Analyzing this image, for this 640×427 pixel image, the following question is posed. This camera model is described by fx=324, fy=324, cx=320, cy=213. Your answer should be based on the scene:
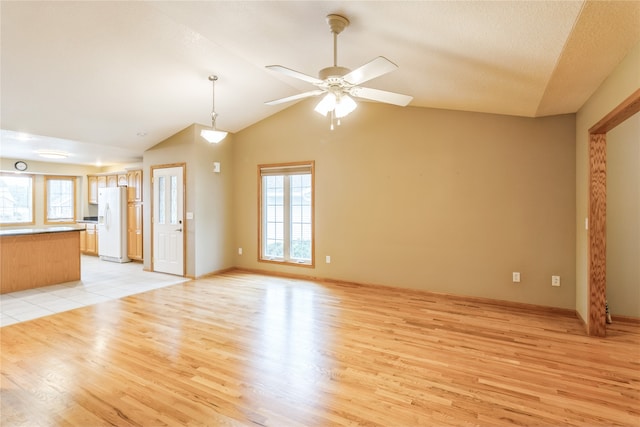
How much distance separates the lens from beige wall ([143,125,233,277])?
557 cm

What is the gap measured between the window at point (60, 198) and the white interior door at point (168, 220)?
14.3ft

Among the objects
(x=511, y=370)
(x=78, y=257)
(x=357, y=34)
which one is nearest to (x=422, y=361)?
(x=511, y=370)

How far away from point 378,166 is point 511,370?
125 inches

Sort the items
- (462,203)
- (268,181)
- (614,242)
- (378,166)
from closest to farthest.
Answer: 1. (614,242)
2. (462,203)
3. (378,166)
4. (268,181)

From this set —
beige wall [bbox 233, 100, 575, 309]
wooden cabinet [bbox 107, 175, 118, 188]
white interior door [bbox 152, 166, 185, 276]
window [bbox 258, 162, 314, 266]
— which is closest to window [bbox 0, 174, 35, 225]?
wooden cabinet [bbox 107, 175, 118, 188]

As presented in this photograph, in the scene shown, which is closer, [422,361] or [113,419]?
[113,419]

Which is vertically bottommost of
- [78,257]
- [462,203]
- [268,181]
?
[78,257]

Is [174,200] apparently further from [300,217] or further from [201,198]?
[300,217]

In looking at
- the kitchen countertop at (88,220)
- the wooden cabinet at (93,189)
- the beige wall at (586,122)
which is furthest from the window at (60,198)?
the beige wall at (586,122)

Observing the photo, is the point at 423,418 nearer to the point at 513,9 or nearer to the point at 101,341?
the point at 513,9

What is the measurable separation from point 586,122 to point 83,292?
6.76 metres

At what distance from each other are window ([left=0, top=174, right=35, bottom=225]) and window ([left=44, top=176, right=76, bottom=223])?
32 cm

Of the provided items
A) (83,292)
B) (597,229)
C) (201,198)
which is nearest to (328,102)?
(597,229)

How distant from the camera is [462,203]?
4.43m
